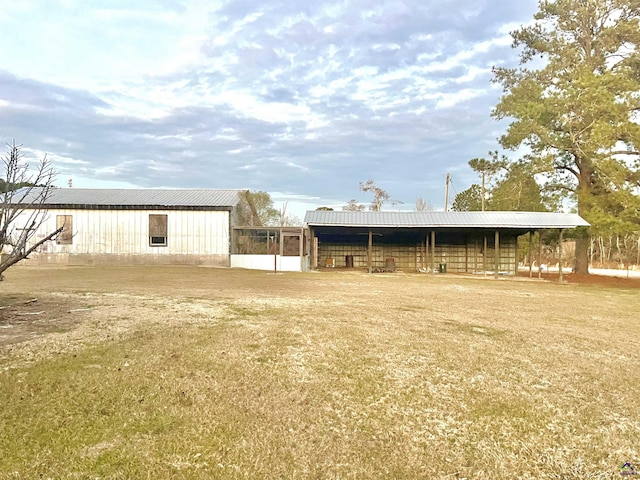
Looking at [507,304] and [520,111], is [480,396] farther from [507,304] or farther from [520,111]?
[520,111]

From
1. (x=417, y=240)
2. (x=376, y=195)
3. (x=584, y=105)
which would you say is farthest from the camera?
(x=376, y=195)

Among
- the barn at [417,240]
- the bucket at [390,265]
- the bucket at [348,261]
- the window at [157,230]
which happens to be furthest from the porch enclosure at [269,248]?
the bucket at [390,265]

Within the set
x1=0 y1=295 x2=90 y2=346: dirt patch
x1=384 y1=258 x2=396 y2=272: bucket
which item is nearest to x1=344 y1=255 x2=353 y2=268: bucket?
x1=384 y1=258 x2=396 y2=272: bucket

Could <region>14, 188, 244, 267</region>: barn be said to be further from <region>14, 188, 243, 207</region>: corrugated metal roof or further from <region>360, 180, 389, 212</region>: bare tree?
<region>360, 180, 389, 212</region>: bare tree

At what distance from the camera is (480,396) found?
165 inches

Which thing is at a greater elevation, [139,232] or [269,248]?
[139,232]

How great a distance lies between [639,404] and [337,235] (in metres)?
20.9

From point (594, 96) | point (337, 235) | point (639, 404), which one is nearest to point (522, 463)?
point (639, 404)

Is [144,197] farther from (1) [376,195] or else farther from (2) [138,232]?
(1) [376,195]

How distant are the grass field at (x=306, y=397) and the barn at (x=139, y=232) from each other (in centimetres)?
1411

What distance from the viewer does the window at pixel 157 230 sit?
21.8 meters

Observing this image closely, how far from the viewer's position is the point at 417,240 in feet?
80.9

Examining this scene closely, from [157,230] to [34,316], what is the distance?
15472mm

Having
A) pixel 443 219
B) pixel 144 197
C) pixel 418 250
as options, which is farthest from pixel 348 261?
pixel 144 197
